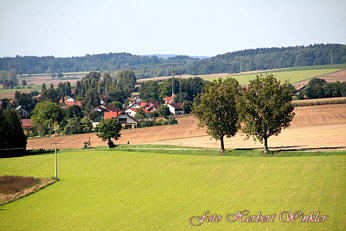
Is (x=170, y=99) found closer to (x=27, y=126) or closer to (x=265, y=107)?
(x=27, y=126)

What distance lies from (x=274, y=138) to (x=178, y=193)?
4835cm

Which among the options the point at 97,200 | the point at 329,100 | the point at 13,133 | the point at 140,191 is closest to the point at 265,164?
the point at 140,191

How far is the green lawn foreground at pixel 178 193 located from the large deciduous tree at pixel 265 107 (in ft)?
17.7

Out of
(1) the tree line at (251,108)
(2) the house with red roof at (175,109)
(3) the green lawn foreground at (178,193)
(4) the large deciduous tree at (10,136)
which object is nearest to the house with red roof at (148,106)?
(2) the house with red roof at (175,109)

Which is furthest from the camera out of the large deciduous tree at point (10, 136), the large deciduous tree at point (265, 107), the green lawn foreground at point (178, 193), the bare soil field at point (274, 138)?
the large deciduous tree at point (10, 136)

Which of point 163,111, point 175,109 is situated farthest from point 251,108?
point 175,109

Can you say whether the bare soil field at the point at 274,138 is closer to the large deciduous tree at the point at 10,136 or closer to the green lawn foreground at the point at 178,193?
the green lawn foreground at the point at 178,193

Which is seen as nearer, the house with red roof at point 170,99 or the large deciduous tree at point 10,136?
the large deciduous tree at point 10,136

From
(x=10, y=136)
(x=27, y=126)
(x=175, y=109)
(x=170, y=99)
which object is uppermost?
(x=170, y=99)

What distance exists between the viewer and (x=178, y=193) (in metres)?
46.5

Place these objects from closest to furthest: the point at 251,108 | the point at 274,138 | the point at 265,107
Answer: the point at 265,107, the point at 251,108, the point at 274,138

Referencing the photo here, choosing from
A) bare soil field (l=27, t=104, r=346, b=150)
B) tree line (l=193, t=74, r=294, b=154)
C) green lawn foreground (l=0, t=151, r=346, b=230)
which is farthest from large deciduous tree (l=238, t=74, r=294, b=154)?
bare soil field (l=27, t=104, r=346, b=150)

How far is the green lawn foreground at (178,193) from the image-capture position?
36938 mm

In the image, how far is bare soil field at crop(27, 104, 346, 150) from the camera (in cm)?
7944
